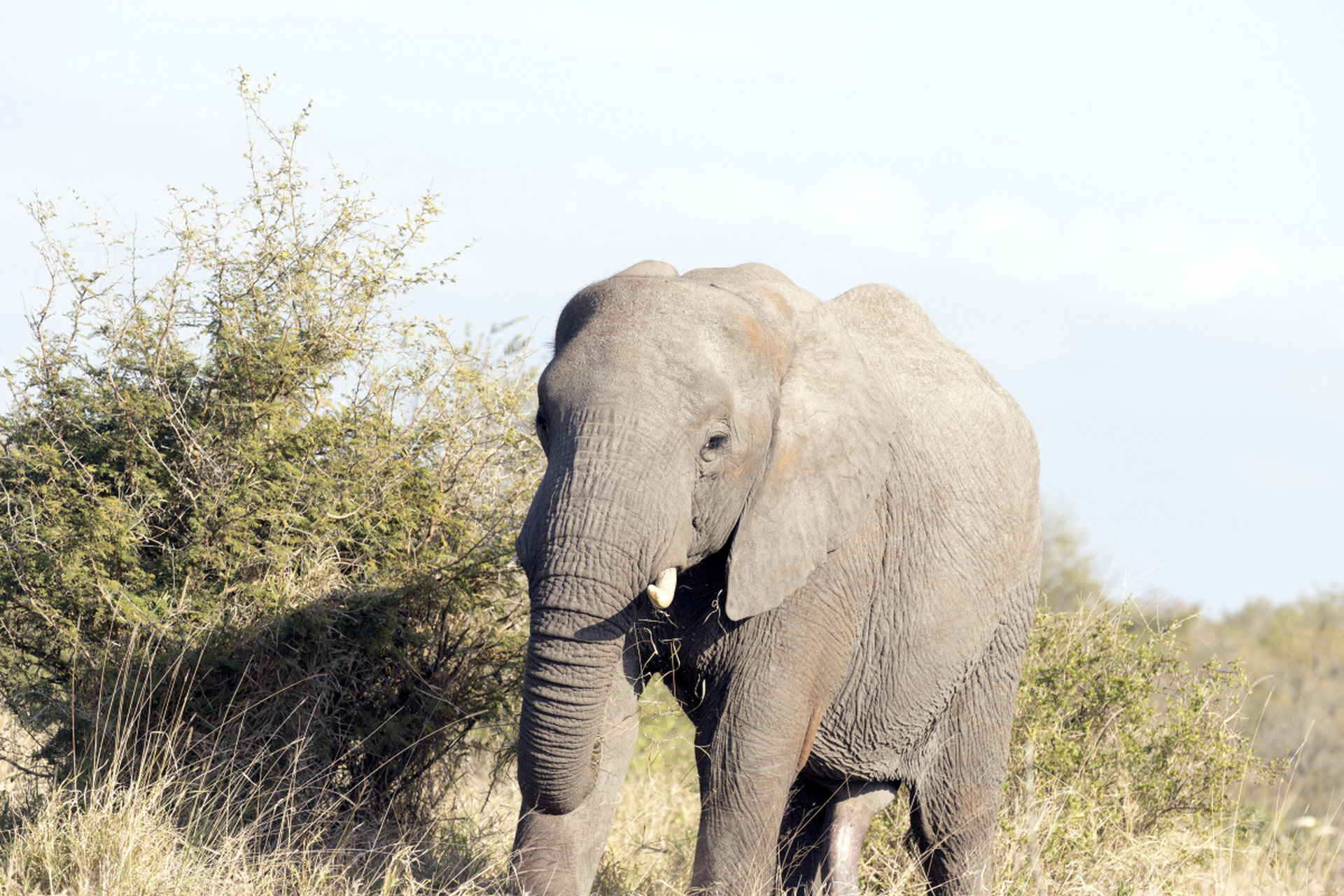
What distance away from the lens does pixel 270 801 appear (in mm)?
6574

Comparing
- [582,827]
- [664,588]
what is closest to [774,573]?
[664,588]

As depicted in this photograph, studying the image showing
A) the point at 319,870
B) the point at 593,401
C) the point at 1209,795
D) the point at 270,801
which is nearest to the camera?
the point at 593,401

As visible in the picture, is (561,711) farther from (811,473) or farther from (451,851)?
(451,851)

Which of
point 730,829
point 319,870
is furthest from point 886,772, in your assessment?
point 319,870

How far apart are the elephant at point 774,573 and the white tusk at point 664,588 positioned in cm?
1

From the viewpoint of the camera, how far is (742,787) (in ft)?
16.5

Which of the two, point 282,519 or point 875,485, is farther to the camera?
point 282,519

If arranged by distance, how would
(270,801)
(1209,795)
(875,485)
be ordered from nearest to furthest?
1. (875,485)
2. (270,801)
3. (1209,795)

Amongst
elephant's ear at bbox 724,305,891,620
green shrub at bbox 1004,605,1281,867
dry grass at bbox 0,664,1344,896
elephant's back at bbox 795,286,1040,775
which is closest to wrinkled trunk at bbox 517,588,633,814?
elephant's ear at bbox 724,305,891,620

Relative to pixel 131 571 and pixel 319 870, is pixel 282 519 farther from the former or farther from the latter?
pixel 319 870

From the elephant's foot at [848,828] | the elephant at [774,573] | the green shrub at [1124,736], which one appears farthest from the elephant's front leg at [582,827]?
the green shrub at [1124,736]

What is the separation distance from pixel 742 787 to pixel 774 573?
0.85 metres

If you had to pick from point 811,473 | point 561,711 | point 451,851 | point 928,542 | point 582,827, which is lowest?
point 451,851

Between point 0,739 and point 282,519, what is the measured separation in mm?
1959
